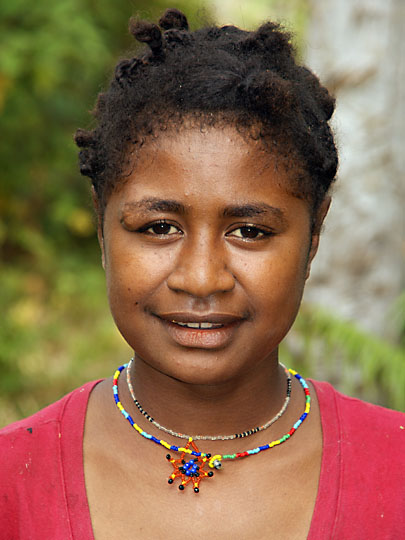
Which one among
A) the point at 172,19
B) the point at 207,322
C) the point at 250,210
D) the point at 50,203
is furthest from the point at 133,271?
the point at 50,203

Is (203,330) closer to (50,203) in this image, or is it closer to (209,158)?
(209,158)

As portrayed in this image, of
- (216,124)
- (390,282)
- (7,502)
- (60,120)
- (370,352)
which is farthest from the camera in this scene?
(60,120)

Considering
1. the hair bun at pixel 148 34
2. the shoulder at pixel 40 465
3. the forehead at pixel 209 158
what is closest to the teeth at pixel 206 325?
the forehead at pixel 209 158

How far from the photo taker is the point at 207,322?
1824 mm

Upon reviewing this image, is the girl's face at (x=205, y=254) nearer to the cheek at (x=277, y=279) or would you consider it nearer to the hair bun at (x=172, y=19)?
→ the cheek at (x=277, y=279)

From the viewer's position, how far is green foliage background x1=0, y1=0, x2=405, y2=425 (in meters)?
Result: 5.60

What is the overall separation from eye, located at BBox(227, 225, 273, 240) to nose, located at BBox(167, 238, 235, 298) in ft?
0.22

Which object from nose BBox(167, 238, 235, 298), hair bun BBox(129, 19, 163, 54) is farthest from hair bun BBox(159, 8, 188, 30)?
nose BBox(167, 238, 235, 298)

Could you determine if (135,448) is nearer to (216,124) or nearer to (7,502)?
(7,502)

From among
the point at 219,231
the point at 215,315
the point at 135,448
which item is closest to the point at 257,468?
the point at 135,448

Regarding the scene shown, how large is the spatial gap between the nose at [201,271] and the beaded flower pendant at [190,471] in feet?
1.66

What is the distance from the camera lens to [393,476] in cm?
198

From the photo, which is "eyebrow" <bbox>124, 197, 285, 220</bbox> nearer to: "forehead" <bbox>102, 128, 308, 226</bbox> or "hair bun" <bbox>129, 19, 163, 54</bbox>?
"forehead" <bbox>102, 128, 308, 226</bbox>

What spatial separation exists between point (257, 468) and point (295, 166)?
836 millimetres
